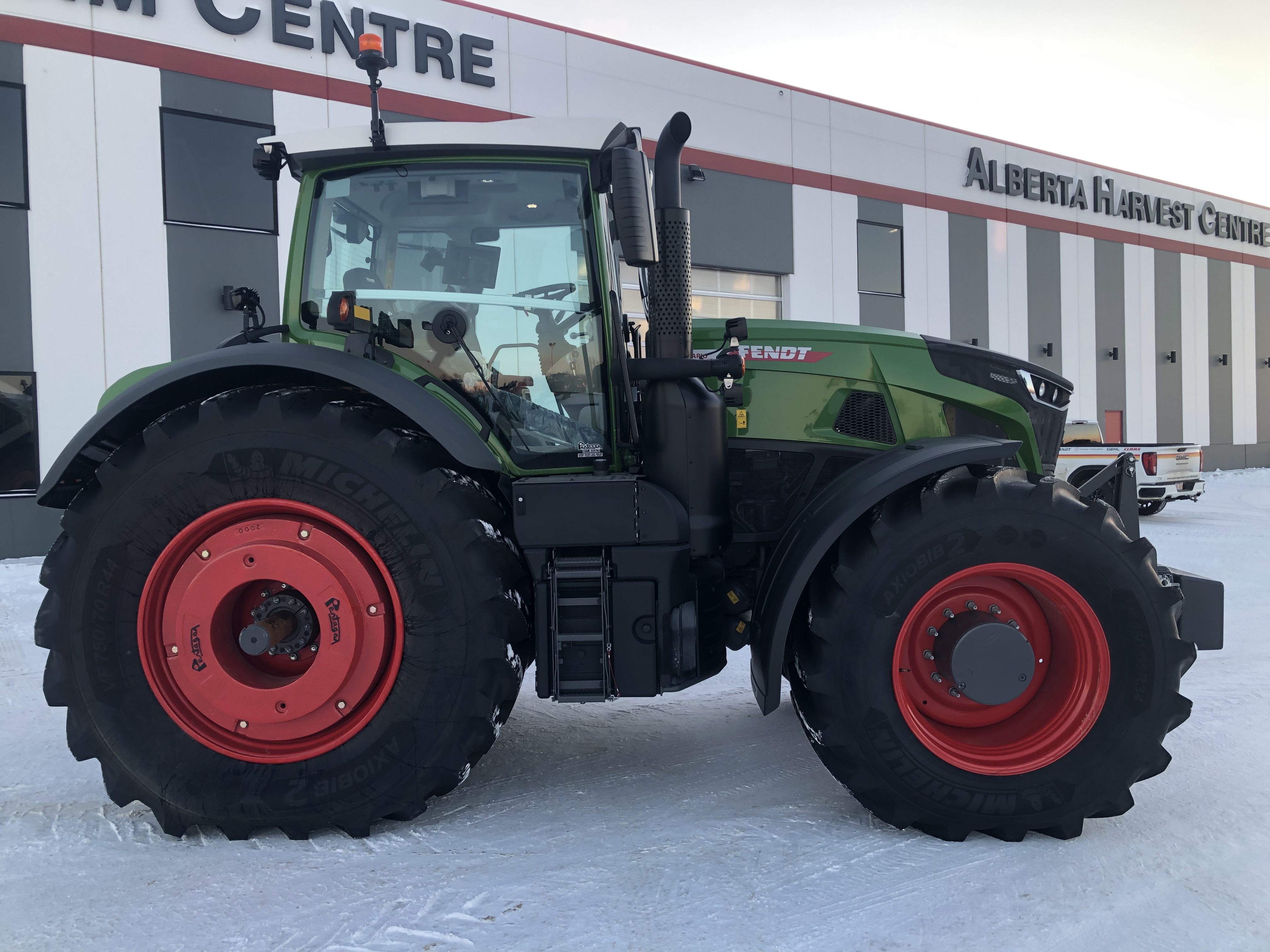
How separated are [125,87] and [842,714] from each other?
453 inches

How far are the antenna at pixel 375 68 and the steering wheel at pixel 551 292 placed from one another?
700 mm

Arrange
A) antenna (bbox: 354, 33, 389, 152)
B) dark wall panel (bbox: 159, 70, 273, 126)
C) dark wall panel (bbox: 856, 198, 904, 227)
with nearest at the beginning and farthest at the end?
antenna (bbox: 354, 33, 389, 152) → dark wall panel (bbox: 159, 70, 273, 126) → dark wall panel (bbox: 856, 198, 904, 227)

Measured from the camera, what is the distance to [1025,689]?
273cm

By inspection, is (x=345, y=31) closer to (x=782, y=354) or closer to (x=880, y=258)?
(x=782, y=354)

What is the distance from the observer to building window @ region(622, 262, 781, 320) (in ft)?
50.3

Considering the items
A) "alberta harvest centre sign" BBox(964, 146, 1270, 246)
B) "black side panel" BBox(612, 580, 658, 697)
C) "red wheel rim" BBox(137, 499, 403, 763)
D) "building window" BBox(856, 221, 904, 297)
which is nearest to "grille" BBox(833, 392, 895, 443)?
"black side panel" BBox(612, 580, 658, 697)

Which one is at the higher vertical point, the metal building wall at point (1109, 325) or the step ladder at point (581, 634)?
the metal building wall at point (1109, 325)

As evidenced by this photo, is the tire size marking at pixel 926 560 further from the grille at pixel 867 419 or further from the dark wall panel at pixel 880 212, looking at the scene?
the dark wall panel at pixel 880 212

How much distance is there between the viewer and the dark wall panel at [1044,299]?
20.3m

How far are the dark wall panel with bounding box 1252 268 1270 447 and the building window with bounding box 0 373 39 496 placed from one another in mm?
31455

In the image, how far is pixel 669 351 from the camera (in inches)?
121

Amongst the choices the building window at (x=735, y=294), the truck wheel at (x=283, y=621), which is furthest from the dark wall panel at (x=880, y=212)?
the truck wheel at (x=283, y=621)

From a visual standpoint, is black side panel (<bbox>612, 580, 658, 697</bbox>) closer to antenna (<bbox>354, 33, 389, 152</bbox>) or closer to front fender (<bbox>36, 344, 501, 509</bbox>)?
front fender (<bbox>36, 344, 501, 509</bbox>)

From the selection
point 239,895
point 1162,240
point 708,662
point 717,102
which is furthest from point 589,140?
point 1162,240
